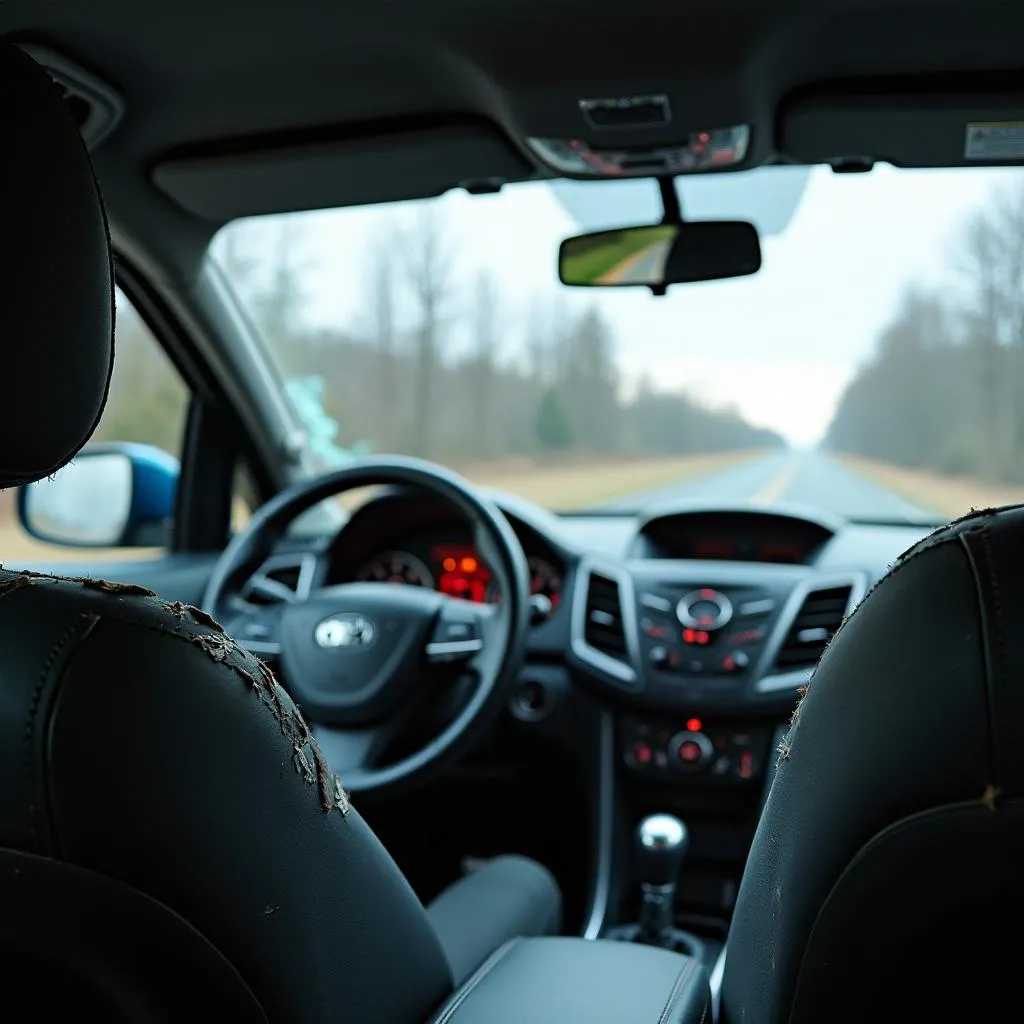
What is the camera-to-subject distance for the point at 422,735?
293 centimetres

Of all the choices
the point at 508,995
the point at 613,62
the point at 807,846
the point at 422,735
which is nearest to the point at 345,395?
the point at 422,735

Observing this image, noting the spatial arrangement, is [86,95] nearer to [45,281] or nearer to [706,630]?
[45,281]

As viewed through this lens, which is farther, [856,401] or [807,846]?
[856,401]

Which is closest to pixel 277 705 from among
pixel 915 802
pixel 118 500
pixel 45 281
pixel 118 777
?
pixel 118 777

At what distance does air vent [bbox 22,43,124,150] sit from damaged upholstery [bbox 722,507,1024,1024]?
1752mm

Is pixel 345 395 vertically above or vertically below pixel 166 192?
below

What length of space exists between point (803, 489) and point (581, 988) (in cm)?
235

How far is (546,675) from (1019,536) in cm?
250

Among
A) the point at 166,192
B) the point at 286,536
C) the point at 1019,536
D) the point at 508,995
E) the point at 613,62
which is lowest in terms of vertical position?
the point at 508,995

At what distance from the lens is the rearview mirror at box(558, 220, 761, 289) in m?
2.86

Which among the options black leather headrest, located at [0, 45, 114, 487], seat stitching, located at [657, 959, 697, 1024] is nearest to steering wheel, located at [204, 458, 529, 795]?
seat stitching, located at [657, 959, 697, 1024]

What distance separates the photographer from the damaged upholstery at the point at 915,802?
95cm

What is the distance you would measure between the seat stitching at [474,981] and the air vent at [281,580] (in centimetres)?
159

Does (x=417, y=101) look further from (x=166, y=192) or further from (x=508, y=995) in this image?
(x=508, y=995)
